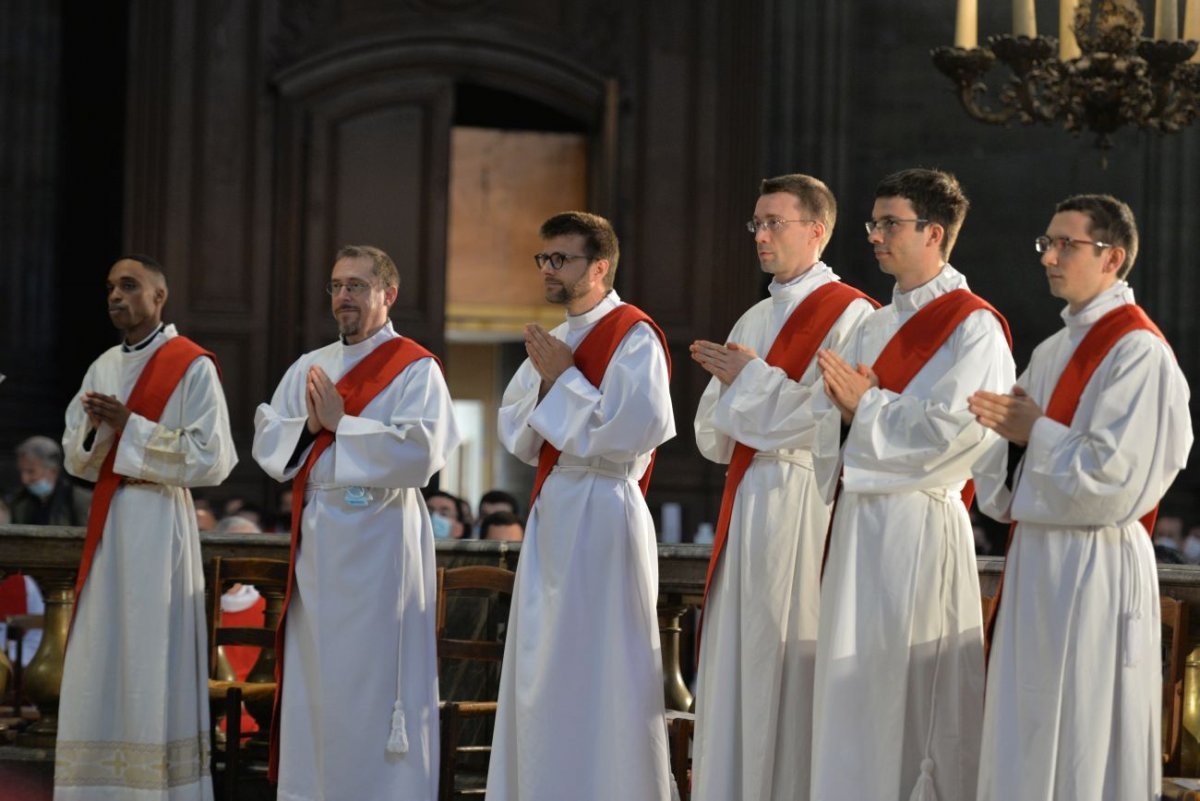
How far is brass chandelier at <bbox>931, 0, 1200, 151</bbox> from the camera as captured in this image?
7.96m

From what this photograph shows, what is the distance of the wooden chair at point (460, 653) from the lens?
6.38 metres

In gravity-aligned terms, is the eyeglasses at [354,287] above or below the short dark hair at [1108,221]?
below

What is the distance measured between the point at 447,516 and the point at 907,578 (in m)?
5.13

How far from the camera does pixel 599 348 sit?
5.86m

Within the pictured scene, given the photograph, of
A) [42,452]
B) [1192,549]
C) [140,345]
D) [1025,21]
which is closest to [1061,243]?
[140,345]

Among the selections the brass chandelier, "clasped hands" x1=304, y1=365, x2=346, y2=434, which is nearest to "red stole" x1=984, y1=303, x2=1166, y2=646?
"clasped hands" x1=304, y1=365, x2=346, y2=434

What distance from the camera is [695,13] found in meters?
12.4

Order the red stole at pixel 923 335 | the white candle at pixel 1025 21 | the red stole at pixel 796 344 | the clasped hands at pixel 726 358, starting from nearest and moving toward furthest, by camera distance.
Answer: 1. the red stole at pixel 923 335
2. the clasped hands at pixel 726 358
3. the red stole at pixel 796 344
4. the white candle at pixel 1025 21

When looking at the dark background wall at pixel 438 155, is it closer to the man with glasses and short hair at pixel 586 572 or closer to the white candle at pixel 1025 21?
the white candle at pixel 1025 21

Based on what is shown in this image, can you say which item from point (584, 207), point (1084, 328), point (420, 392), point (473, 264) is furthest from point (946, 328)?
point (473, 264)

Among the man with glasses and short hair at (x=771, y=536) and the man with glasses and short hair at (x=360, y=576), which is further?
the man with glasses and short hair at (x=360, y=576)

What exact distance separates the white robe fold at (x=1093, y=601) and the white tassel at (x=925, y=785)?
22cm

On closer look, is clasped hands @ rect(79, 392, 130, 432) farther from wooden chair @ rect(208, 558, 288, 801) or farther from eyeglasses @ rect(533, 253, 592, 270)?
eyeglasses @ rect(533, 253, 592, 270)

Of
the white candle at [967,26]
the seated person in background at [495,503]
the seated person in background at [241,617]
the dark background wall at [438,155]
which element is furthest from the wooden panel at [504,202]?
the seated person in background at [241,617]
